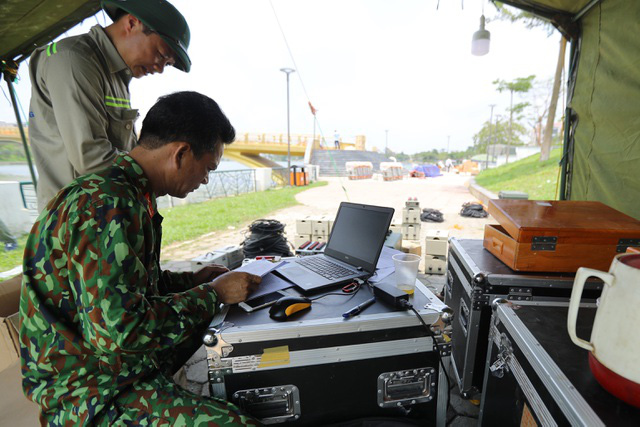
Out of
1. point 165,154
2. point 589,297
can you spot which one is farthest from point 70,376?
point 589,297

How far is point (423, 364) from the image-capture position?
116 centimetres

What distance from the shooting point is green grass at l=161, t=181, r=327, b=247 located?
6.12 meters

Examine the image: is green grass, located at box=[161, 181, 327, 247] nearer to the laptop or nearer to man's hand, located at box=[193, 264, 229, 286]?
man's hand, located at box=[193, 264, 229, 286]

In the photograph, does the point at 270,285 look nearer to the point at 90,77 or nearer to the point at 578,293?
the point at 578,293

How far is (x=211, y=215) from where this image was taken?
25.5 feet

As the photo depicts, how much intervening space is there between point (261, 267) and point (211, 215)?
672 cm

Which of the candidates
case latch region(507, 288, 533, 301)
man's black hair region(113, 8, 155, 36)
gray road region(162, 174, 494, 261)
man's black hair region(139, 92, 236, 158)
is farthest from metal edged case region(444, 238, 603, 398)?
gray road region(162, 174, 494, 261)

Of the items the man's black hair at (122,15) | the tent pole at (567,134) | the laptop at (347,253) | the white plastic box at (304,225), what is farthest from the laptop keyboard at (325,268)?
the tent pole at (567,134)

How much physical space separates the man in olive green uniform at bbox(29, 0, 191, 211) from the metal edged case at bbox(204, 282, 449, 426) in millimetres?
1161

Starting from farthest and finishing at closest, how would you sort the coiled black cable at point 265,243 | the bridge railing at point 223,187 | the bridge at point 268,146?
the bridge at point 268,146 < the bridge railing at point 223,187 < the coiled black cable at point 265,243

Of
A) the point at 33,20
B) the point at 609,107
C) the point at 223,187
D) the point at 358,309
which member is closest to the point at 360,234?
the point at 358,309

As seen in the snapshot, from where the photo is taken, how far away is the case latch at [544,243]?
1402 mm

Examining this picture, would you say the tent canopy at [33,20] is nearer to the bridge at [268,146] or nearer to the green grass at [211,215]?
the green grass at [211,215]

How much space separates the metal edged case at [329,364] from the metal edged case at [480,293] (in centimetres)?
47
